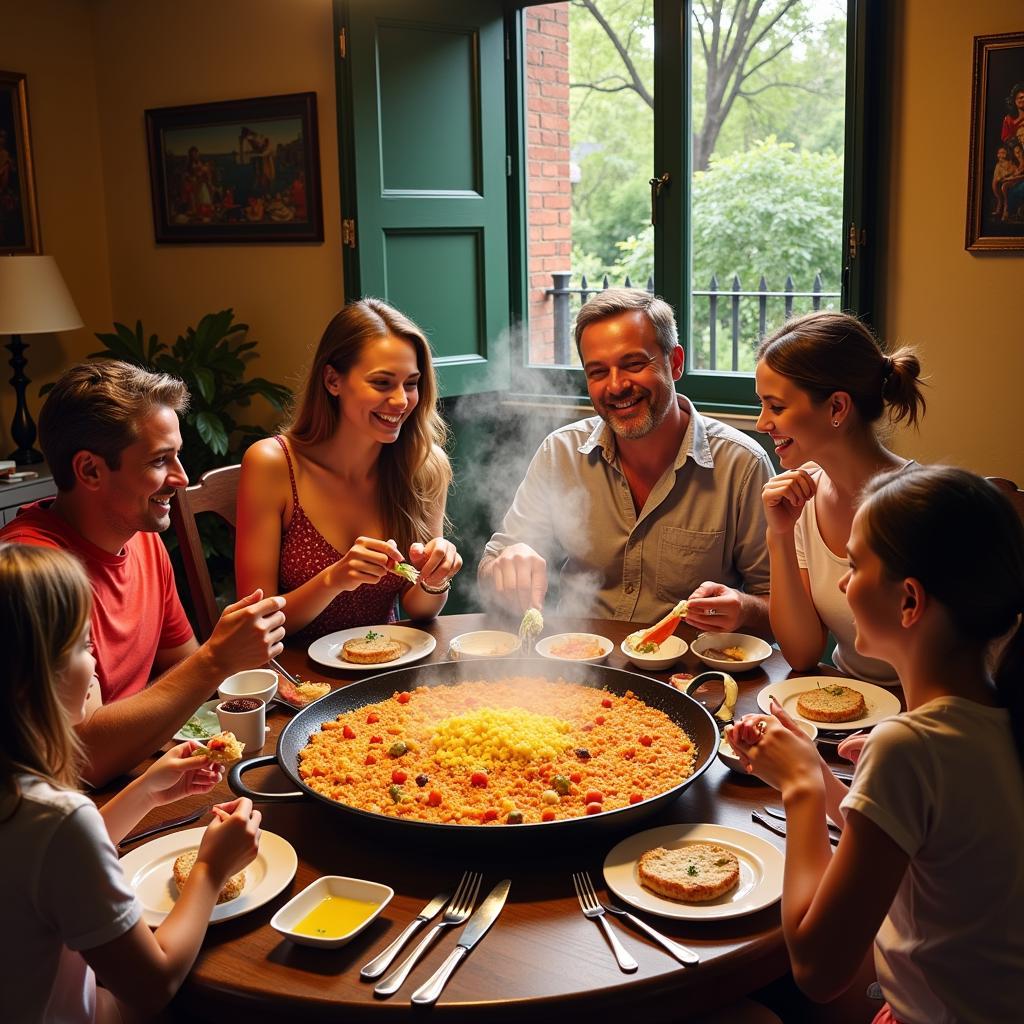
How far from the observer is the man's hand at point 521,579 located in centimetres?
252

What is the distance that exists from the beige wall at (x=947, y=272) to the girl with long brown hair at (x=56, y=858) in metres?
2.73

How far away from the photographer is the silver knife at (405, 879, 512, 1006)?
Result: 3.91ft

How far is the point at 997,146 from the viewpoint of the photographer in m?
3.17

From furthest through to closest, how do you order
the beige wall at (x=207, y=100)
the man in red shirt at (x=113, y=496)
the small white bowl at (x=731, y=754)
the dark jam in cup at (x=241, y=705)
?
the beige wall at (x=207, y=100) → the man in red shirt at (x=113, y=496) → the dark jam in cup at (x=241, y=705) → the small white bowl at (x=731, y=754)

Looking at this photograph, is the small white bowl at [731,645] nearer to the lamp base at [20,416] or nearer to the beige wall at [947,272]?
the beige wall at [947,272]

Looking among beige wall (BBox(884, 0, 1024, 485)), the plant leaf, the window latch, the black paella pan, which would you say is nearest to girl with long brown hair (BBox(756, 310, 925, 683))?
the black paella pan

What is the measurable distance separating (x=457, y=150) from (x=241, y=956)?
3.56 meters

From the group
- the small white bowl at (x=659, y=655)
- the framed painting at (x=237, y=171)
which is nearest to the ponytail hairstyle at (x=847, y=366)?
the small white bowl at (x=659, y=655)

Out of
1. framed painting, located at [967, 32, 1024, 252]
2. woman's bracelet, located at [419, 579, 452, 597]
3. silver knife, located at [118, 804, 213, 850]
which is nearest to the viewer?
silver knife, located at [118, 804, 213, 850]

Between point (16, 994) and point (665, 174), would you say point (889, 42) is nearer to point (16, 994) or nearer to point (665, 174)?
point (665, 174)

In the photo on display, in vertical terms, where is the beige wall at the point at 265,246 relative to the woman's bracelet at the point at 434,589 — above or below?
above

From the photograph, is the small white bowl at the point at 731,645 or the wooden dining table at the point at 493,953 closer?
the wooden dining table at the point at 493,953

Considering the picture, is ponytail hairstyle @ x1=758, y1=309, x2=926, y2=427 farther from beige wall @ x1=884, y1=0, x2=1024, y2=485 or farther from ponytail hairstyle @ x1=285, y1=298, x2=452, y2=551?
beige wall @ x1=884, y1=0, x2=1024, y2=485

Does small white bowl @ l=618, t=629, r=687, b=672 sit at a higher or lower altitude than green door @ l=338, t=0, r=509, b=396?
lower
